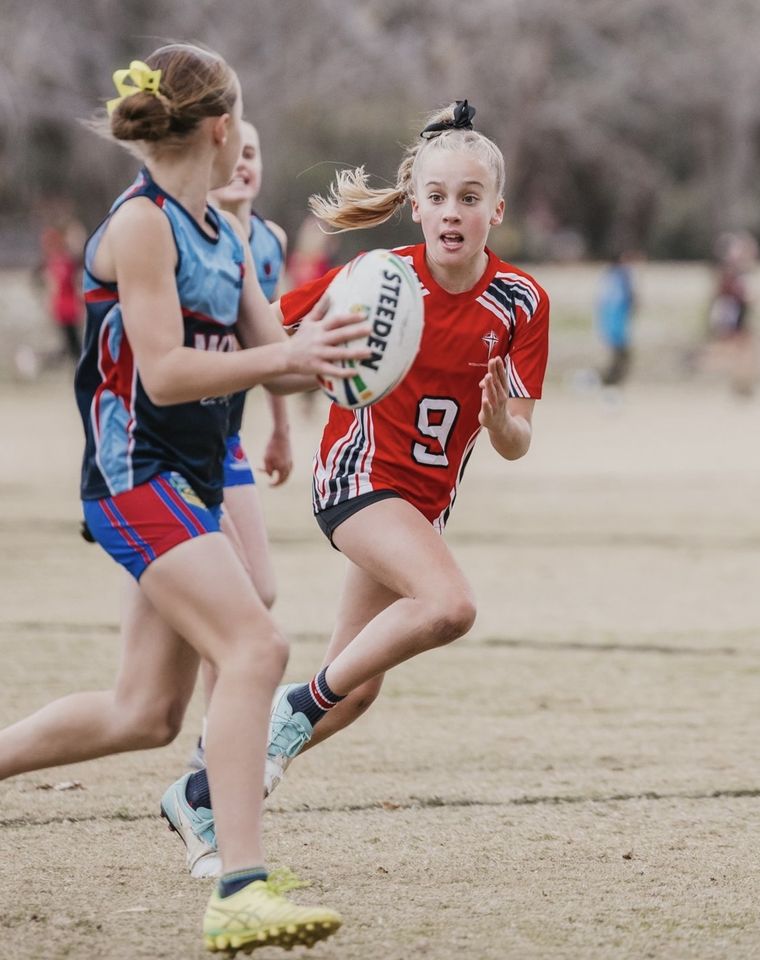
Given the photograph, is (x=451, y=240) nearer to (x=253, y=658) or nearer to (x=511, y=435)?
(x=511, y=435)

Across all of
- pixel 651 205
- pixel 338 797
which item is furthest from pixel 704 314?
pixel 338 797

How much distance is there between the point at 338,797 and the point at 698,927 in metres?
1.56

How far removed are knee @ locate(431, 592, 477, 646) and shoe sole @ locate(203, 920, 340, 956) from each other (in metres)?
1.09

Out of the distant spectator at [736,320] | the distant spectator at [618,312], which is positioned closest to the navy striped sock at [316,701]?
the distant spectator at [618,312]

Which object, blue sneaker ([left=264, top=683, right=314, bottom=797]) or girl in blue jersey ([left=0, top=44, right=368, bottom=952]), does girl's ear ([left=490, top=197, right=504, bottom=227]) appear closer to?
girl in blue jersey ([left=0, top=44, right=368, bottom=952])

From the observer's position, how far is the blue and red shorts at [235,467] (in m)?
5.73

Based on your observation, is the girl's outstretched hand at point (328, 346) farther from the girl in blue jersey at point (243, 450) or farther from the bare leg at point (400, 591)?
the girl in blue jersey at point (243, 450)

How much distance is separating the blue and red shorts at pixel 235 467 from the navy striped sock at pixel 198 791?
1471 mm

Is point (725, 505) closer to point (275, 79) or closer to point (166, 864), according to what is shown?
point (166, 864)

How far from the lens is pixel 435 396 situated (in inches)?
193

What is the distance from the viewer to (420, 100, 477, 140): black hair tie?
5.04 meters

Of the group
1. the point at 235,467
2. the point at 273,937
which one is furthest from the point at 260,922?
the point at 235,467

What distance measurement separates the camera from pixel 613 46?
42.8 metres

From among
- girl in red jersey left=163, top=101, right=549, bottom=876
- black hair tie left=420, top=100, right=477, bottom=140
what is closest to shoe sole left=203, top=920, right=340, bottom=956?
girl in red jersey left=163, top=101, right=549, bottom=876
